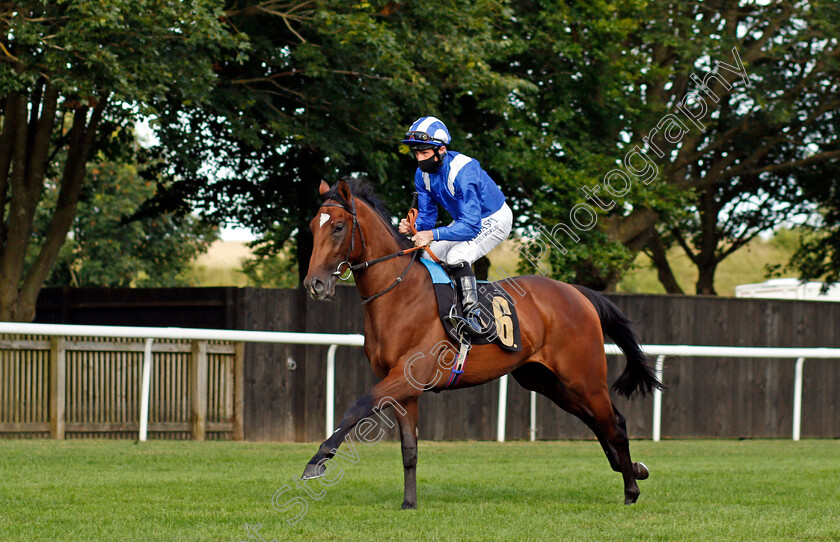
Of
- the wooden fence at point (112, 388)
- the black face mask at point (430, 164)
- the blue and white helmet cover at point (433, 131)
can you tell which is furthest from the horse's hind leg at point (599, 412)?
the wooden fence at point (112, 388)

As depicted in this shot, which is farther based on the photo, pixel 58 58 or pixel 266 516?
pixel 58 58

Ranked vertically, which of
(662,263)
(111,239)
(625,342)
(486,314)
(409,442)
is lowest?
(409,442)

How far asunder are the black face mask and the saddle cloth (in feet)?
1.80

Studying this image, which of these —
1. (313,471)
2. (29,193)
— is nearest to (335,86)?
(29,193)

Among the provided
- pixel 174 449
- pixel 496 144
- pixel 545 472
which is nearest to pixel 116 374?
pixel 174 449

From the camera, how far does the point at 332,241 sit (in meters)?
5.45

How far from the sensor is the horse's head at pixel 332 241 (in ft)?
17.4

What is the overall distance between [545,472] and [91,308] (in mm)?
7591

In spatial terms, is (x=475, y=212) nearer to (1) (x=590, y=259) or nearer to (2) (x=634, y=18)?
(1) (x=590, y=259)

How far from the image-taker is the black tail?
7.00 meters

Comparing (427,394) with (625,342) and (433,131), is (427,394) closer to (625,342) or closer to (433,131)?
(625,342)

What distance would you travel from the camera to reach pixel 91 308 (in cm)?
1314

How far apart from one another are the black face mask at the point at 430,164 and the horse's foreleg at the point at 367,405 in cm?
125

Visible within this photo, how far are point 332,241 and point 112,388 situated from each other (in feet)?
17.4
